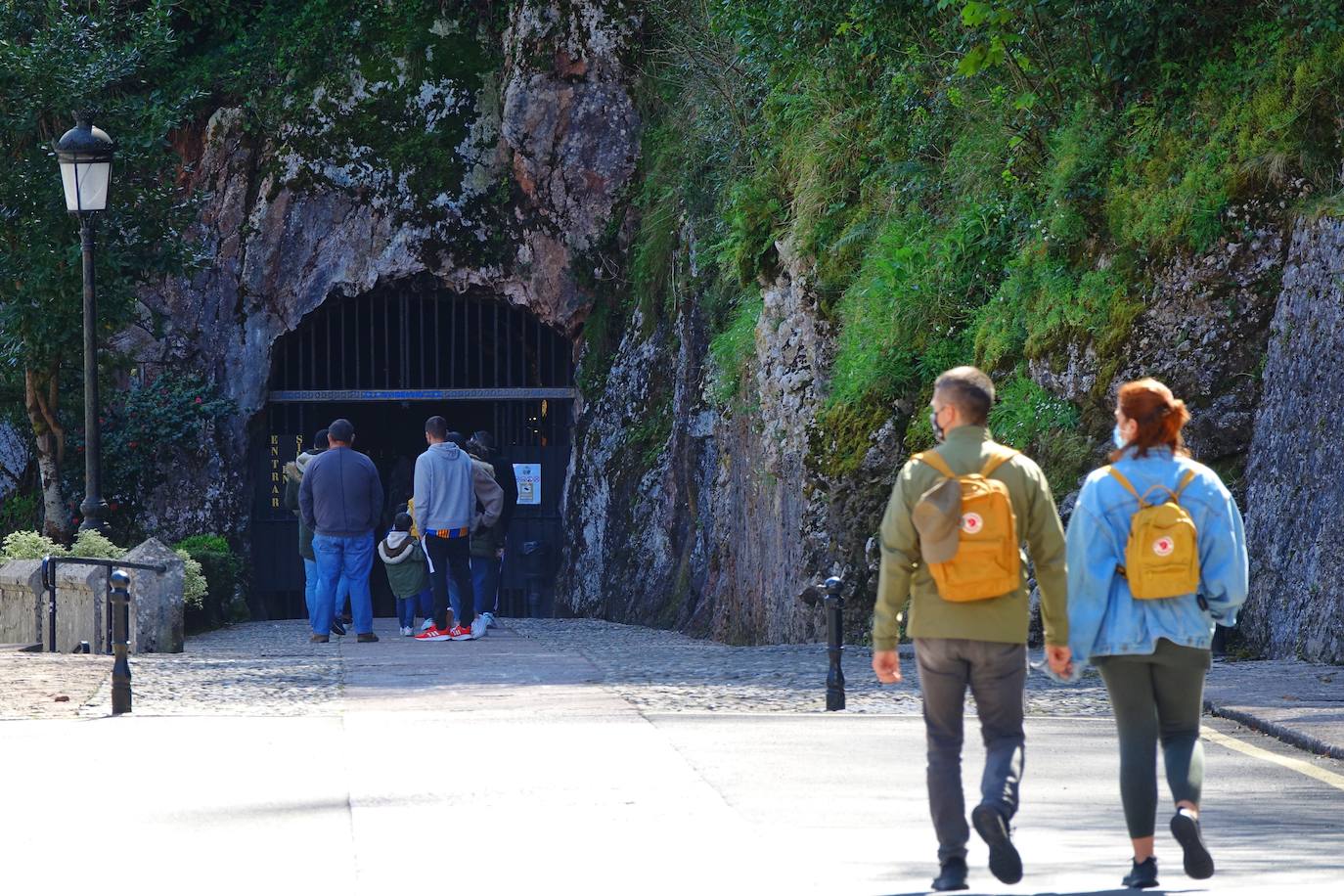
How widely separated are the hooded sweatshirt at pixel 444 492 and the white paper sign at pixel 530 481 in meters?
9.46

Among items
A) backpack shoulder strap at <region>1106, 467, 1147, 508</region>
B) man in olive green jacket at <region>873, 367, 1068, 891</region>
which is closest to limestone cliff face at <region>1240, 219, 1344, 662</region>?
backpack shoulder strap at <region>1106, 467, 1147, 508</region>

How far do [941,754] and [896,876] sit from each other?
0.43 m

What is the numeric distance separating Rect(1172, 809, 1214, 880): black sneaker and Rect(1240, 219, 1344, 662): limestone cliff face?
243 inches

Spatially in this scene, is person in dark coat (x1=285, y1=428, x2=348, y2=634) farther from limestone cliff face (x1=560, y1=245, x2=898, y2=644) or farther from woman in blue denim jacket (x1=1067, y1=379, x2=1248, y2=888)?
woman in blue denim jacket (x1=1067, y1=379, x2=1248, y2=888)

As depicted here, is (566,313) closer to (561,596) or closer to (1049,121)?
(561,596)

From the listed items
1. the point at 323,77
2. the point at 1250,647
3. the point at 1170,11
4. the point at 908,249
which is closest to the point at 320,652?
the point at 908,249

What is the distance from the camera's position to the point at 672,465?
22109 mm

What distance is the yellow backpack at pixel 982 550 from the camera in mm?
5750

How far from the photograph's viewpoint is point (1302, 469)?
1188 centimetres

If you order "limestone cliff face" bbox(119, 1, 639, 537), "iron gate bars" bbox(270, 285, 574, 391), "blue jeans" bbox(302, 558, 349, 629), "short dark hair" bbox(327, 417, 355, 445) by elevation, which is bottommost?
"blue jeans" bbox(302, 558, 349, 629)

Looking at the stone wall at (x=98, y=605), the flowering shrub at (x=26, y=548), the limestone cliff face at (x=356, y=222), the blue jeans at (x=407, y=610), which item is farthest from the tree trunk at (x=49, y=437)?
the blue jeans at (x=407, y=610)

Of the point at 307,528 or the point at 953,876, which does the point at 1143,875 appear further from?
the point at 307,528

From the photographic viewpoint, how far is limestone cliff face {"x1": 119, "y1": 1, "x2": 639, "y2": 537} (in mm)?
24094

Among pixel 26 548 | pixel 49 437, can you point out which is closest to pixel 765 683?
pixel 26 548
